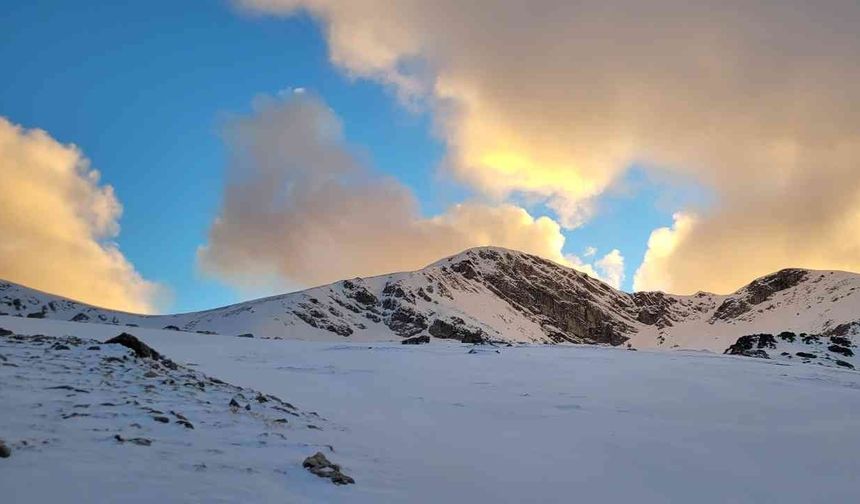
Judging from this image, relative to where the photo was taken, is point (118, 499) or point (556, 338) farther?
point (556, 338)

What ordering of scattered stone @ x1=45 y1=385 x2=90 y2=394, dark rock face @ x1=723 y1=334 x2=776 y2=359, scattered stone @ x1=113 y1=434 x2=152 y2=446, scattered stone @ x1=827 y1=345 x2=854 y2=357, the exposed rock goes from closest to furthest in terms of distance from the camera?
scattered stone @ x1=113 y1=434 x2=152 y2=446 → scattered stone @ x1=45 y1=385 x2=90 y2=394 → the exposed rock → scattered stone @ x1=827 y1=345 x2=854 y2=357 → dark rock face @ x1=723 y1=334 x2=776 y2=359

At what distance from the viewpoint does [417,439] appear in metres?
10.6

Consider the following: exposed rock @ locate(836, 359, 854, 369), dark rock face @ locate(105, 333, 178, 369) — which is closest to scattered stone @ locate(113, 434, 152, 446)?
dark rock face @ locate(105, 333, 178, 369)

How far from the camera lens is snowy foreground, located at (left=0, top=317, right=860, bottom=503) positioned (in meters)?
6.38

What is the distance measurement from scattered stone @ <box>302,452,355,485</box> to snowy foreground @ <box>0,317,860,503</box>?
159 mm

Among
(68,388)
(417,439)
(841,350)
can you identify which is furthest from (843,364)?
(68,388)

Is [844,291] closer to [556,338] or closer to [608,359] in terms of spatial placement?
[556,338]

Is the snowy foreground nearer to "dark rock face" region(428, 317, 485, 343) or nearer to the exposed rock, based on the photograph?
the exposed rock

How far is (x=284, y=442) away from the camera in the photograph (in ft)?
28.0

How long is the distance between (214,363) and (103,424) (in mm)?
14556

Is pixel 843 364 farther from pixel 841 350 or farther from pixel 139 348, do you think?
pixel 139 348

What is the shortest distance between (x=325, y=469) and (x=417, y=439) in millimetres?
3541

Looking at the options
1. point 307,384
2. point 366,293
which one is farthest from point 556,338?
point 307,384

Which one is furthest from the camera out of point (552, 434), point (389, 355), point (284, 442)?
point (389, 355)
